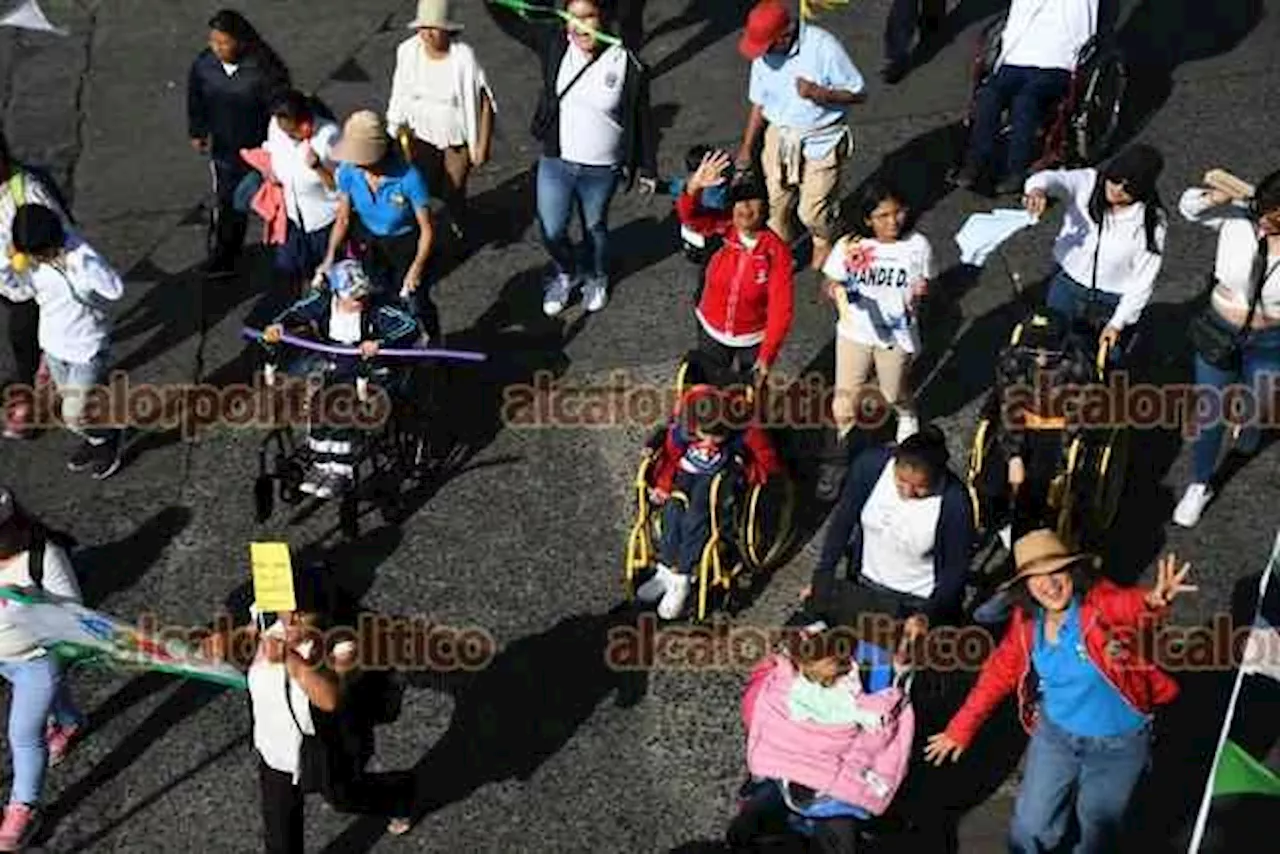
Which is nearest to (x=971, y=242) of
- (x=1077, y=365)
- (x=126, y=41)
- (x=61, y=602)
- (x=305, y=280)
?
(x=1077, y=365)

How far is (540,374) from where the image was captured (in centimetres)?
1019

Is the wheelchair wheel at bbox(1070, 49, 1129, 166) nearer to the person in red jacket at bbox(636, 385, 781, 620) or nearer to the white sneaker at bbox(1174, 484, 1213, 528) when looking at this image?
the white sneaker at bbox(1174, 484, 1213, 528)

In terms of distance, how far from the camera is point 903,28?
12266 mm

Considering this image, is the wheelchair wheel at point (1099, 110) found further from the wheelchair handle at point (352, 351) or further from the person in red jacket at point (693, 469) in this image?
the wheelchair handle at point (352, 351)

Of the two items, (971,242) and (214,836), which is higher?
(971,242)

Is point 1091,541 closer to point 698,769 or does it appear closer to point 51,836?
point 698,769

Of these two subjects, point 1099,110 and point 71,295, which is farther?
point 1099,110

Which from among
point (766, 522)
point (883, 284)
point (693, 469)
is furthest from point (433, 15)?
point (766, 522)

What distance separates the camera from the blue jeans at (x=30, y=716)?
7410mm

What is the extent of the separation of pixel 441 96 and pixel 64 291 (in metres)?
2.50

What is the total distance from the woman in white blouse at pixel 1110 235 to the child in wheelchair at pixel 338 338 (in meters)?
3.32

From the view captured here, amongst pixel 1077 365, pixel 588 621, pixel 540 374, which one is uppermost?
pixel 1077 365

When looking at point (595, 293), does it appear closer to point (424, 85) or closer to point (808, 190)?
point (808, 190)

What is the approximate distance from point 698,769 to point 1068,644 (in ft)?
6.79
